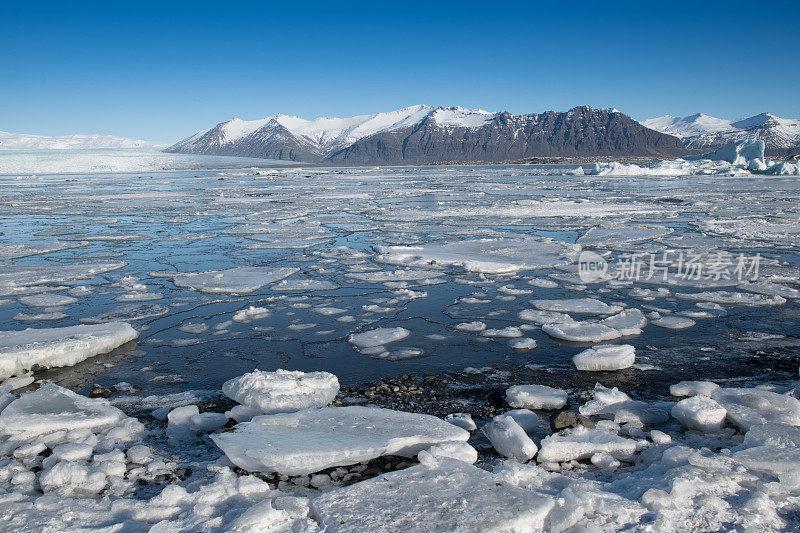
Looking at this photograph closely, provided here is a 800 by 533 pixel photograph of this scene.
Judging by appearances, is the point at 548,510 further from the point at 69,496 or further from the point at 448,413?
the point at 69,496

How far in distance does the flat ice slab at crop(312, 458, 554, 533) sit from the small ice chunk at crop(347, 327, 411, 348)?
2027mm

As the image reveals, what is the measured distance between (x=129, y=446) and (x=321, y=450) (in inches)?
44.5

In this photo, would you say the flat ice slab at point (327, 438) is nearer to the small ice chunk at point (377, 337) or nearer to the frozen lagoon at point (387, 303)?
the frozen lagoon at point (387, 303)

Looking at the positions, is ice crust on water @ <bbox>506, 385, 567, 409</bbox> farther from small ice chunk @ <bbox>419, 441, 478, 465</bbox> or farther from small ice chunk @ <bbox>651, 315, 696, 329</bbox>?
small ice chunk @ <bbox>651, 315, 696, 329</bbox>

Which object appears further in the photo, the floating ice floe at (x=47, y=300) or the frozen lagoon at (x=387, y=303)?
the floating ice floe at (x=47, y=300)

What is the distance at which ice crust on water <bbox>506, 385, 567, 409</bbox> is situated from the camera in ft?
10.5

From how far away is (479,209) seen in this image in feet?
50.1

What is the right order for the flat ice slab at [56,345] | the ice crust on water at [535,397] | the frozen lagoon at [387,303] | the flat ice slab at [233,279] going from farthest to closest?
the flat ice slab at [233,279]
the flat ice slab at [56,345]
the frozen lagoon at [387,303]
the ice crust on water at [535,397]

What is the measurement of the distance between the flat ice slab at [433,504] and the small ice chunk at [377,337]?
79.8 inches

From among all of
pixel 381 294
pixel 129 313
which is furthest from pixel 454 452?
pixel 129 313

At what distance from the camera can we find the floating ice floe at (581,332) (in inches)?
171

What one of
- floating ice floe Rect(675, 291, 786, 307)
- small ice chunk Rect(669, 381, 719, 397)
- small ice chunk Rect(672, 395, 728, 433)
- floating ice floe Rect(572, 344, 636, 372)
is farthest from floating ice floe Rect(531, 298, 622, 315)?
small ice chunk Rect(672, 395, 728, 433)

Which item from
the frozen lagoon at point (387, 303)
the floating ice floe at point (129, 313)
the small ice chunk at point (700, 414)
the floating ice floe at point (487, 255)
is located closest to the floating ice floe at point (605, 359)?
the frozen lagoon at point (387, 303)

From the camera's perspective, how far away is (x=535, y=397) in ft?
10.6
